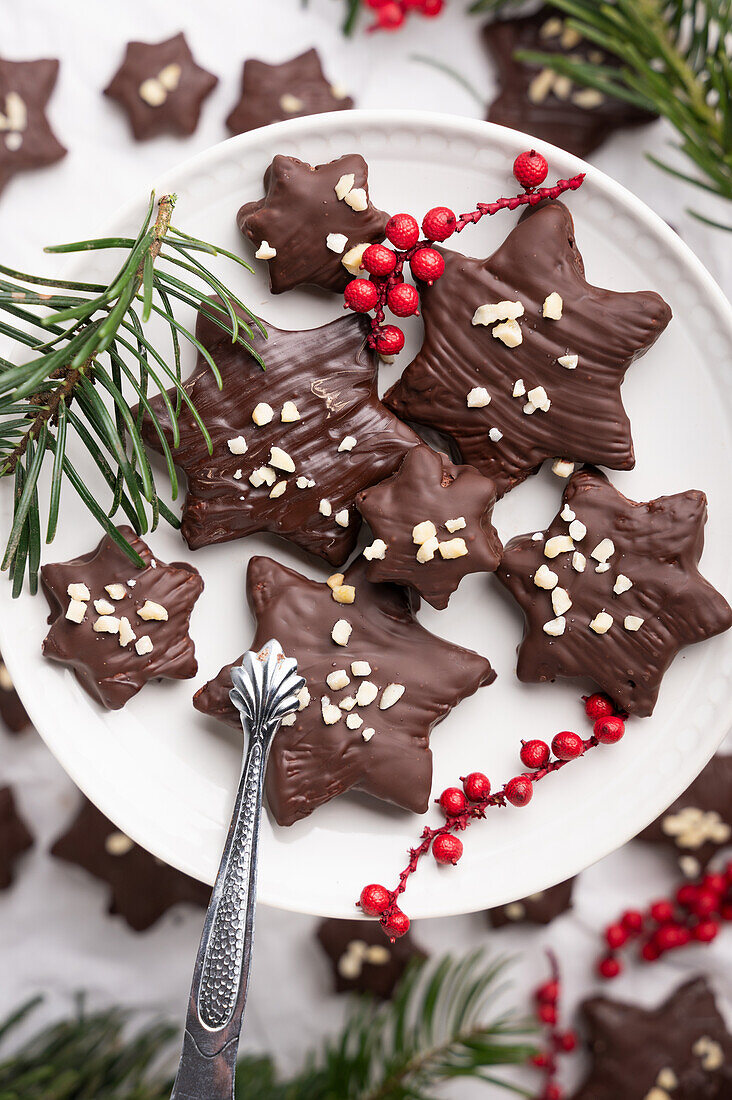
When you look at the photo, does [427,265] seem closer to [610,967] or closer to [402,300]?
[402,300]

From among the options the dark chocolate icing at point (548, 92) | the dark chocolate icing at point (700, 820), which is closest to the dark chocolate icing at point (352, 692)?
the dark chocolate icing at point (700, 820)

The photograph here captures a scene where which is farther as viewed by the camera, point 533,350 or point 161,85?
point 161,85

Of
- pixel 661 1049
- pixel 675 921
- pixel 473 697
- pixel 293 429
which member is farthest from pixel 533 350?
Answer: pixel 661 1049

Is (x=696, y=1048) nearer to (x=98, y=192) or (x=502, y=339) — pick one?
(x=502, y=339)

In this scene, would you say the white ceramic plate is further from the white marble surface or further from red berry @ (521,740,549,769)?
the white marble surface

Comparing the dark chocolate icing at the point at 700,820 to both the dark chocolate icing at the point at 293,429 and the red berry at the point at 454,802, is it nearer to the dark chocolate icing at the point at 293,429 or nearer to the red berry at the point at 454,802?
the red berry at the point at 454,802

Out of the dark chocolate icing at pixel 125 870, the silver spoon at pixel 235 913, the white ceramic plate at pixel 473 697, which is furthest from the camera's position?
the dark chocolate icing at pixel 125 870
